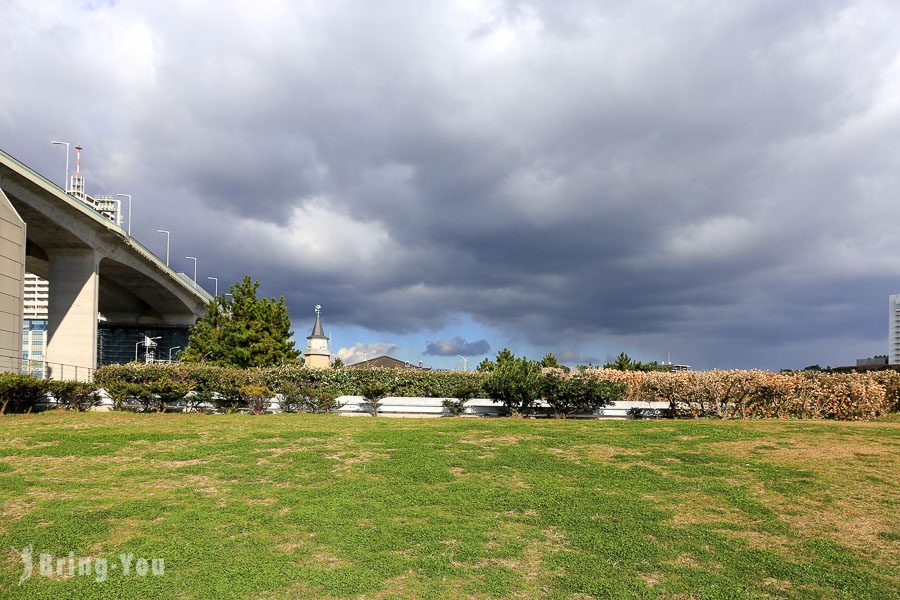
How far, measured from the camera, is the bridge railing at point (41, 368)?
3008 centimetres

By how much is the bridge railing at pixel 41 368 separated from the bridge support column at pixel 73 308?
1469 millimetres

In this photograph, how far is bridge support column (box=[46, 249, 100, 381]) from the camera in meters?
43.1

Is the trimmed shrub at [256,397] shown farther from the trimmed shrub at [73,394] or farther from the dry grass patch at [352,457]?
the dry grass patch at [352,457]

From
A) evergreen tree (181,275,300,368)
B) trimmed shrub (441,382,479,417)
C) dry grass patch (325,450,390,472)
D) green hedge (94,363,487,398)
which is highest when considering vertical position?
evergreen tree (181,275,300,368)

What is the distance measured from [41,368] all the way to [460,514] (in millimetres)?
37857

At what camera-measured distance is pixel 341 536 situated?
732cm

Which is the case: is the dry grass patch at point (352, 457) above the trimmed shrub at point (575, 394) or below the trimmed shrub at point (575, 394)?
below

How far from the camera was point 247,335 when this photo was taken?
36625 mm

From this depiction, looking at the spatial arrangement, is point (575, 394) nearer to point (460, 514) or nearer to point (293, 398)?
point (293, 398)

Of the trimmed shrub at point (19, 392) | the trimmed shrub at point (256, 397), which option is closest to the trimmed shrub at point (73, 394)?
the trimmed shrub at point (19, 392)

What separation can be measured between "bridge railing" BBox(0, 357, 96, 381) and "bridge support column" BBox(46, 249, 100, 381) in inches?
57.8

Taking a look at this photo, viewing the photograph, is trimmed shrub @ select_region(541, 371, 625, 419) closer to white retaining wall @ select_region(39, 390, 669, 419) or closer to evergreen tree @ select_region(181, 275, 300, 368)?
white retaining wall @ select_region(39, 390, 669, 419)

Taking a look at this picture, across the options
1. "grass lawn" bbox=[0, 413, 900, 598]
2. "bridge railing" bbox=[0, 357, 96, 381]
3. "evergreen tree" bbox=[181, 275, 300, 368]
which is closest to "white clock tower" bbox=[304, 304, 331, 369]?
"evergreen tree" bbox=[181, 275, 300, 368]

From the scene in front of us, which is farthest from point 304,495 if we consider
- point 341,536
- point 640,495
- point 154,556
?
point 640,495
